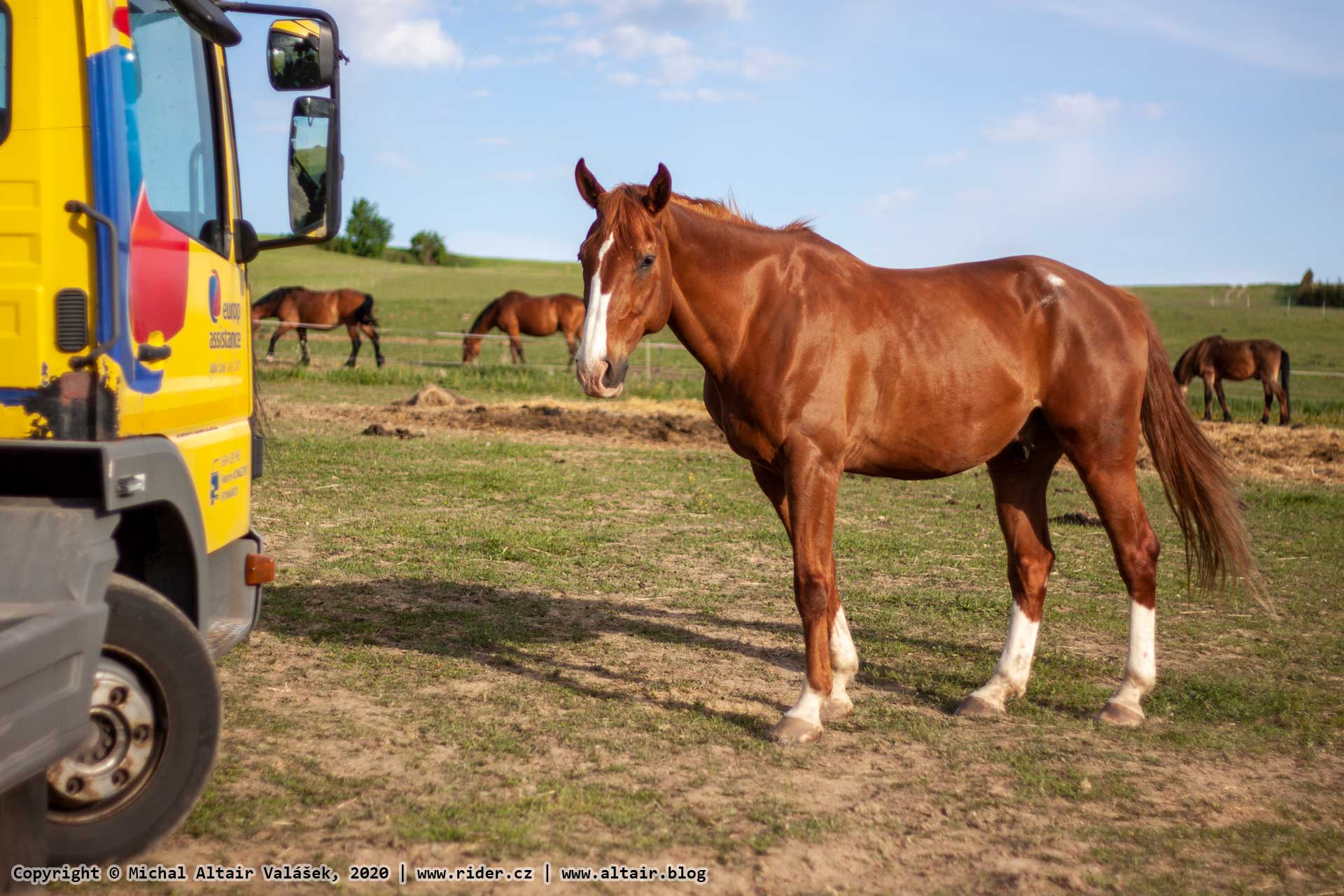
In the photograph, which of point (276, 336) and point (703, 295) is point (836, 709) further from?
point (276, 336)

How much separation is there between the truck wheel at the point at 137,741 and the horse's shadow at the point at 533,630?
1973mm

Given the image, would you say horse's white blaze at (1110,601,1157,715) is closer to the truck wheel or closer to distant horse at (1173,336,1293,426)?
the truck wheel

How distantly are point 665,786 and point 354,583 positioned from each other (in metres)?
3.48

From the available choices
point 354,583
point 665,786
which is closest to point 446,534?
point 354,583

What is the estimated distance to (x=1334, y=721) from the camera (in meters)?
4.49

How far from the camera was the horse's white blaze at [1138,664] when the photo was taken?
4.59m

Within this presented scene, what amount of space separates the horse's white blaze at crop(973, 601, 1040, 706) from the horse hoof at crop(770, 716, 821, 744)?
915 mm

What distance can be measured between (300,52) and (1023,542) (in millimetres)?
3845

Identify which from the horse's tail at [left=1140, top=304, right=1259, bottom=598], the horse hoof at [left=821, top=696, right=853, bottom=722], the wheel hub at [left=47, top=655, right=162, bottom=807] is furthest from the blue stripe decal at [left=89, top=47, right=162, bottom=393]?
the horse's tail at [left=1140, top=304, right=1259, bottom=598]

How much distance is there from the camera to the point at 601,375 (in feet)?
13.0

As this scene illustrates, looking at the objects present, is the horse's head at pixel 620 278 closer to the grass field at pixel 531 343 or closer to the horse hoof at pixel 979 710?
the horse hoof at pixel 979 710

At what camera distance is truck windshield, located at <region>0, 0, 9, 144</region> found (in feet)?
9.22

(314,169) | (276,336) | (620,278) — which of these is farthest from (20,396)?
(276,336)

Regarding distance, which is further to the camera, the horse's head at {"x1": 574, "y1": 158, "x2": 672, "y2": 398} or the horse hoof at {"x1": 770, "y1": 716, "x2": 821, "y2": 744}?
the horse hoof at {"x1": 770, "y1": 716, "x2": 821, "y2": 744}
